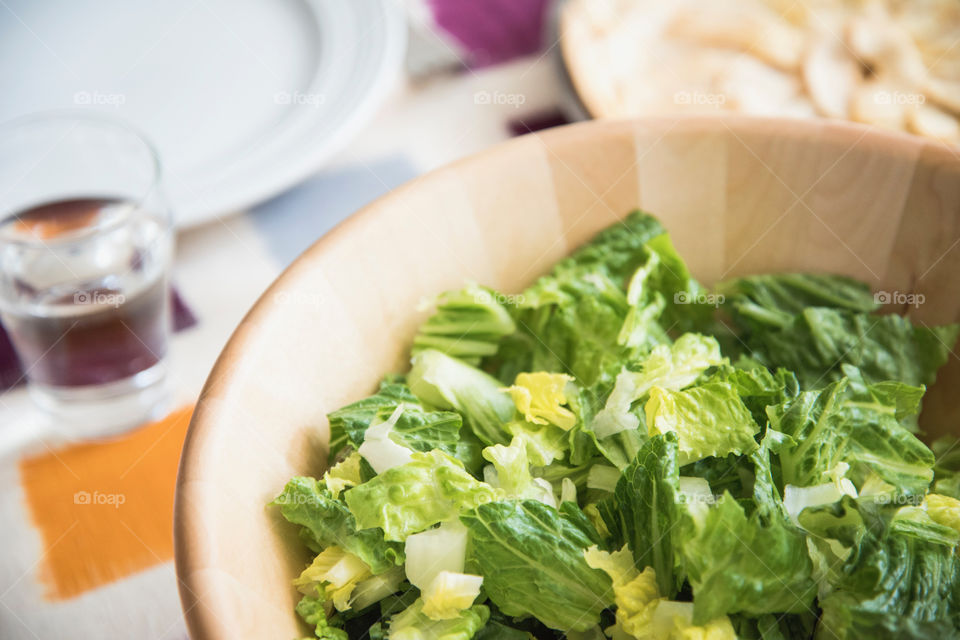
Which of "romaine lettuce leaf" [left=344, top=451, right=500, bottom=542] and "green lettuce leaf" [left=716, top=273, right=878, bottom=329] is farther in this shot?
"green lettuce leaf" [left=716, top=273, right=878, bottom=329]

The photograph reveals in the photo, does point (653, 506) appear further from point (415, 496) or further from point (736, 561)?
point (415, 496)

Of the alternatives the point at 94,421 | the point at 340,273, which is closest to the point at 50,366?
the point at 94,421

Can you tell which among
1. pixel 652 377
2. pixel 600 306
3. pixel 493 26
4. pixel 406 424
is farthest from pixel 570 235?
pixel 493 26

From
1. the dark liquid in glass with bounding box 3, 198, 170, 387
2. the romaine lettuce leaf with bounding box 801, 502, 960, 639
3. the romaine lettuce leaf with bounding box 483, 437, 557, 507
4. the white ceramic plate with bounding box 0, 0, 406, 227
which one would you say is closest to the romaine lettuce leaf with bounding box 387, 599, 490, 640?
the romaine lettuce leaf with bounding box 483, 437, 557, 507

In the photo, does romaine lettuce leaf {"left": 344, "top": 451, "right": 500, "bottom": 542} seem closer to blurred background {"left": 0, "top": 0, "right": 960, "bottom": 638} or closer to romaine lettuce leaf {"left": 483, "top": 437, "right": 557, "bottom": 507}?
romaine lettuce leaf {"left": 483, "top": 437, "right": 557, "bottom": 507}

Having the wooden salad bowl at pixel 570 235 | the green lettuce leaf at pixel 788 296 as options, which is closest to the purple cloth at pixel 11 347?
the wooden salad bowl at pixel 570 235
